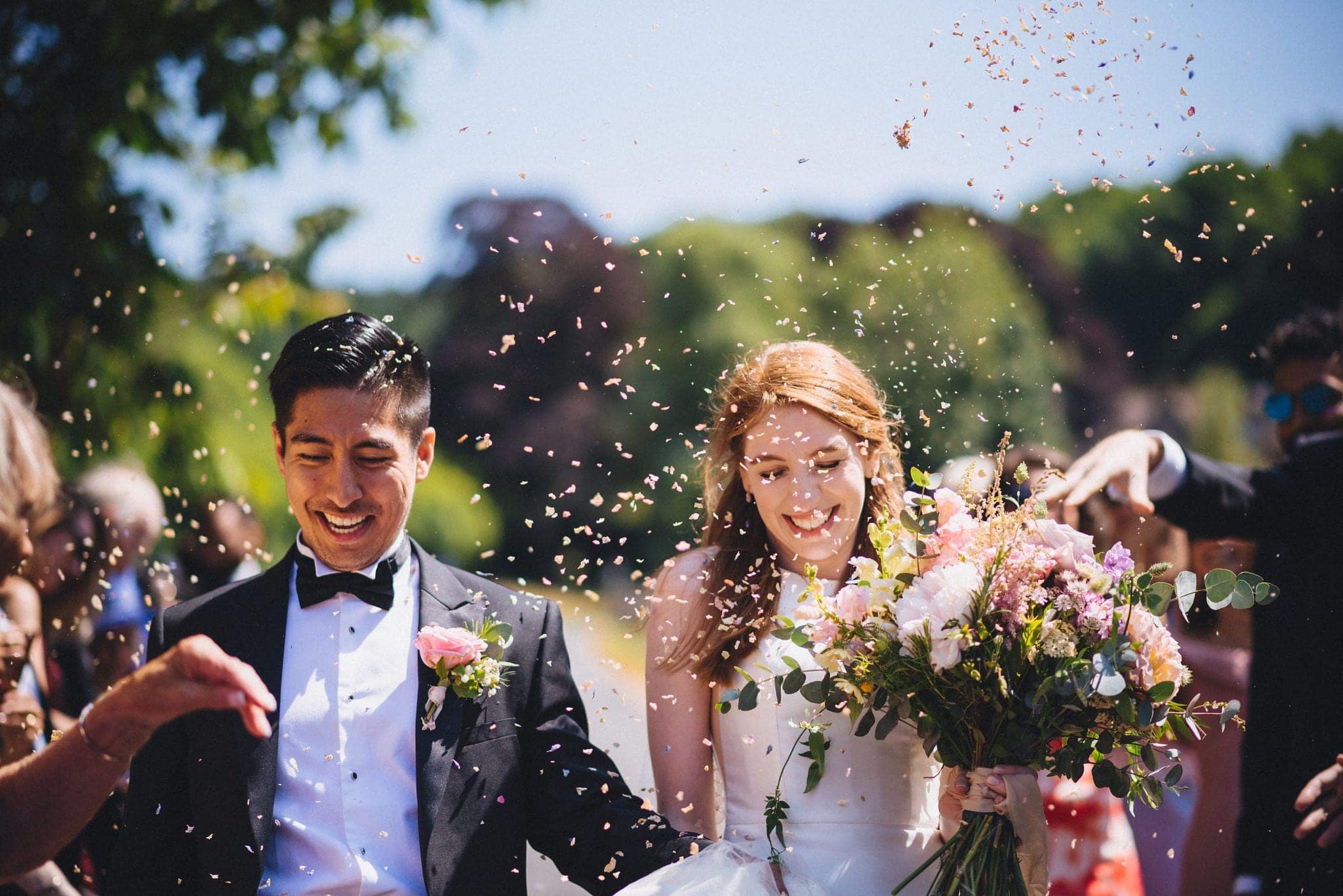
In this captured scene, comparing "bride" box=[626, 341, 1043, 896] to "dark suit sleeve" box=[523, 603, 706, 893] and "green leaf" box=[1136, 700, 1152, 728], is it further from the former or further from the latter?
"green leaf" box=[1136, 700, 1152, 728]

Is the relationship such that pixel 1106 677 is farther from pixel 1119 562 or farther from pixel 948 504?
pixel 948 504

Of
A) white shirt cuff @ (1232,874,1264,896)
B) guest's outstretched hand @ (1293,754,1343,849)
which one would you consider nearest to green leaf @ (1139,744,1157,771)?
guest's outstretched hand @ (1293,754,1343,849)

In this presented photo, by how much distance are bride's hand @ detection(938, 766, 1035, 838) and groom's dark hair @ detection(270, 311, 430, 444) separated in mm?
1562

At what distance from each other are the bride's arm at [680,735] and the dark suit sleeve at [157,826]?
3.80 feet

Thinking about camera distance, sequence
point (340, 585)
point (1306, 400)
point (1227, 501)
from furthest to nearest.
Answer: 1. point (1306, 400)
2. point (1227, 501)
3. point (340, 585)

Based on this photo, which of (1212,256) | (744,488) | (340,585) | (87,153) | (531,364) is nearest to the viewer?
(340,585)

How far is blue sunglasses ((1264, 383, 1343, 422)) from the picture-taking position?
14.4ft

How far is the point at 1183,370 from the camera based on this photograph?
19.8m

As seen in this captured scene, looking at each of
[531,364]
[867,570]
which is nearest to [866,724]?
[867,570]

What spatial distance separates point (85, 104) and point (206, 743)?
379cm

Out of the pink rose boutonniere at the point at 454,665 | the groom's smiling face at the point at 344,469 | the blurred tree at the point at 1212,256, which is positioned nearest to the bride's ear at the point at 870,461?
the pink rose boutonniere at the point at 454,665

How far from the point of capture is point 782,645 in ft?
Answer: 10.1

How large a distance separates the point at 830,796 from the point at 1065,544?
915mm

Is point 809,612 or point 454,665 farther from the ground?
point 809,612
